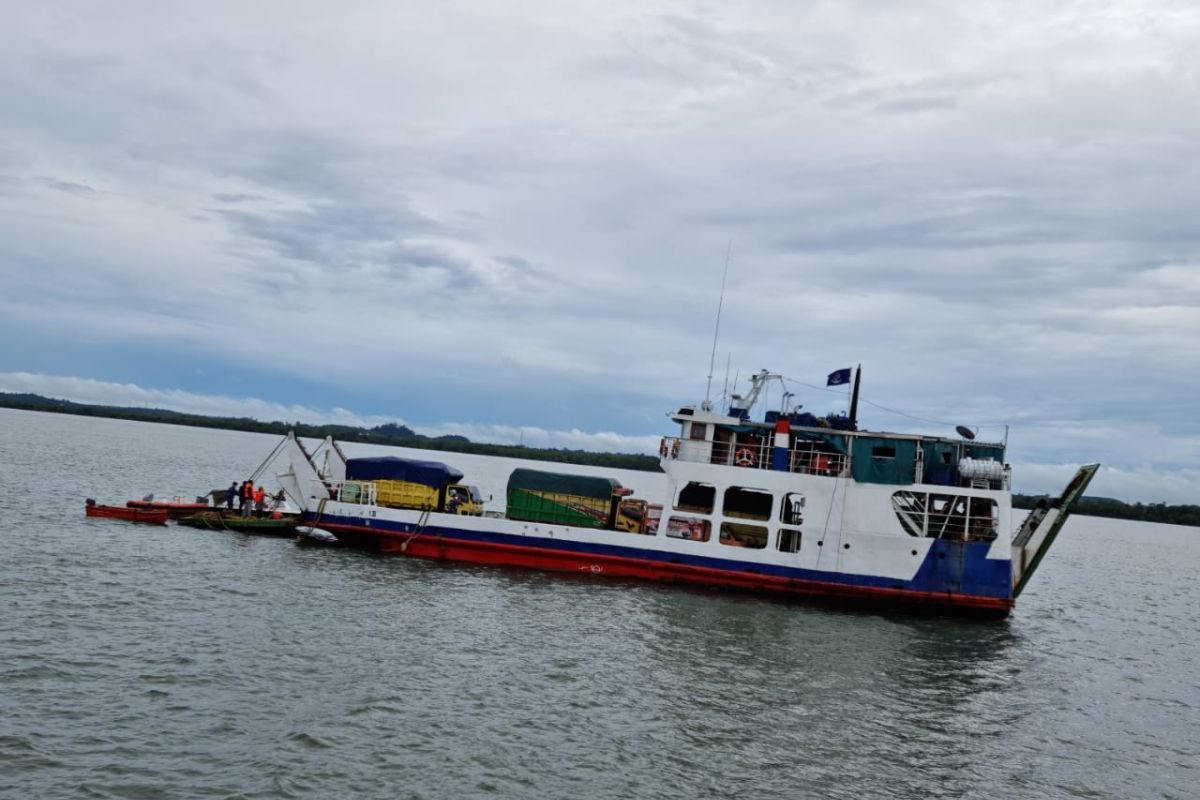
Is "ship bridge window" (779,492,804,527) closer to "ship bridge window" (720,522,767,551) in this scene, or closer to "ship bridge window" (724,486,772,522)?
"ship bridge window" (724,486,772,522)

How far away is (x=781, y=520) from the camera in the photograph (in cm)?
3088

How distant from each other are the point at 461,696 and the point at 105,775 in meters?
6.50

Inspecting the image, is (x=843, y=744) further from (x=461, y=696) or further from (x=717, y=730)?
(x=461, y=696)

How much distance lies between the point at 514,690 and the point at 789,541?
16.4m

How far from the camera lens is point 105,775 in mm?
11992

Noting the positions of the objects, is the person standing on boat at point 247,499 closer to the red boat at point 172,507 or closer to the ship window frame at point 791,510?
the red boat at point 172,507

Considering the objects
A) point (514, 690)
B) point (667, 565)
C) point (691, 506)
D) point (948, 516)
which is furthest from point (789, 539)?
point (514, 690)

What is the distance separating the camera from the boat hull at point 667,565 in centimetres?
2925

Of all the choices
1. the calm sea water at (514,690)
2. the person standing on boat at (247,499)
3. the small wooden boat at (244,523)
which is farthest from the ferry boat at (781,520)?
the person standing on boat at (247,499)

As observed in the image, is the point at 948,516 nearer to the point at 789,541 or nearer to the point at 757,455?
the point at 789,541

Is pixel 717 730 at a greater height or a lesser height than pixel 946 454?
lesser

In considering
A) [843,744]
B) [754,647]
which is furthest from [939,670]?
[843,744]

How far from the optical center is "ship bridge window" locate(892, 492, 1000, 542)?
97.6 ft

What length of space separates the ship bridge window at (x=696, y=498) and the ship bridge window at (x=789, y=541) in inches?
109
